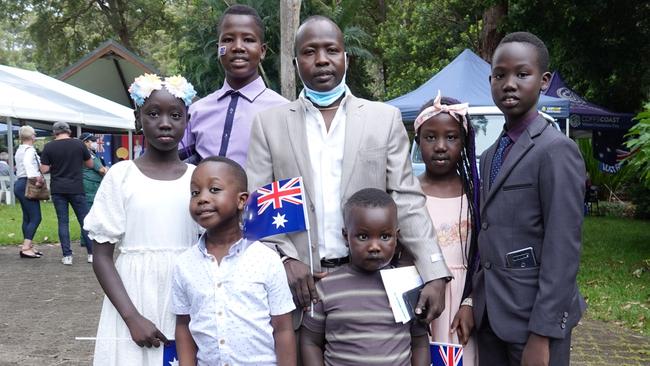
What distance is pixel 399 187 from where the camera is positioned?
275 centimetres

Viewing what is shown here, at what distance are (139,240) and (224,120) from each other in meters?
0.78

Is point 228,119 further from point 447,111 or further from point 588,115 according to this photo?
point 588,115

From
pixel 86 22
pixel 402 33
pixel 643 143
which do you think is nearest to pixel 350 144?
pixel 643 143

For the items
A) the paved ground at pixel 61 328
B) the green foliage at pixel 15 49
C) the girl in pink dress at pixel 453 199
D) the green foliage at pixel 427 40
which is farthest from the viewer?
the green foliage at pixel 15 49

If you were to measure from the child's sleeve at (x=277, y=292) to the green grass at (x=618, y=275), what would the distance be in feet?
15.7

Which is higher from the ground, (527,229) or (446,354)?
(527,229)

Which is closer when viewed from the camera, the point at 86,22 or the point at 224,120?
the point at 224,120

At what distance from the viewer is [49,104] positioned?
13.7 m

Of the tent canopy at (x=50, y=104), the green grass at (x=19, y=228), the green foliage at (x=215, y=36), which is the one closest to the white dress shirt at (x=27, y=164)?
the green grass at (x=19, y=228)

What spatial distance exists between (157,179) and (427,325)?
129 cm

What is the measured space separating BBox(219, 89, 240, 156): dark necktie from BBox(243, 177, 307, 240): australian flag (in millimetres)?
525

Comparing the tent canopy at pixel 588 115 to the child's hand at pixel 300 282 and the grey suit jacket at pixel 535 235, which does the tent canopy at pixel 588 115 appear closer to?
the grey suit jacket at pixel 535 235

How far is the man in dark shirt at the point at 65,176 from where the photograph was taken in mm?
8961

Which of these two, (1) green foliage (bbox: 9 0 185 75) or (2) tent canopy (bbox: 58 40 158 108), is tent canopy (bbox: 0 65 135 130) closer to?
(2) tent canopy (bbox: 58 40 158 108)
